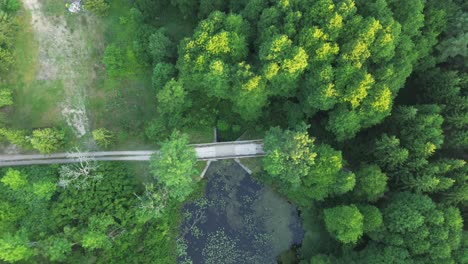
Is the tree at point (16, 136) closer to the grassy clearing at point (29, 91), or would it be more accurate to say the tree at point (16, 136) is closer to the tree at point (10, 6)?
the grassy clearing at point (29, 91)

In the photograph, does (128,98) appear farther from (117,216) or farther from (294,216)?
(294,216)

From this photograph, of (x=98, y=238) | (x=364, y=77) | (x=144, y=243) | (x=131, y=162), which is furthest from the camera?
(x=131, y=162)

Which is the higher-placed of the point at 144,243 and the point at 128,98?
the point at 128,98

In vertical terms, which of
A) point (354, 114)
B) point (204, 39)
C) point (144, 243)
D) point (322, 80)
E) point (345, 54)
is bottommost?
point (144, 243)

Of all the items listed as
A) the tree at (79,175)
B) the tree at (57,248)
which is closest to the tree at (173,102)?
the tree at (79,175)

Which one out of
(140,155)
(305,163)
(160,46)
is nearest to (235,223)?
(305,163)

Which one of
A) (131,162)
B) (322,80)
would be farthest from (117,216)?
(322,80)

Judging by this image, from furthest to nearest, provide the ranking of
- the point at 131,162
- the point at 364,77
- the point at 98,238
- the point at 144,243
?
the point at 131,162 → the point at 144,243 → the point at 98,238 → the point at 364,77
